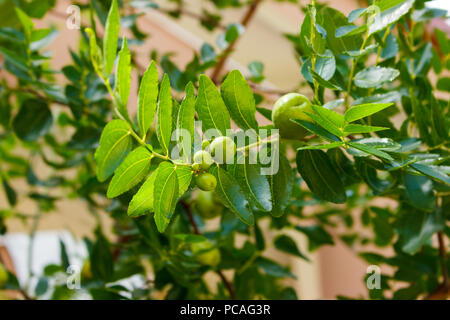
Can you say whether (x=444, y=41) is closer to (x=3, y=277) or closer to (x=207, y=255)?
(x=207, y=255)

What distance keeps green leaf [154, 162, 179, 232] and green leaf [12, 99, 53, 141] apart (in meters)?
0.43

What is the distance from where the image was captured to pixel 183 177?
0.32 meters

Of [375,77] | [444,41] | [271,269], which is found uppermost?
[444,41]

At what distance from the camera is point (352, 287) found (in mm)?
1917

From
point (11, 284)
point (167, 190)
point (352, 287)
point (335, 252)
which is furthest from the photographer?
point (335, 252)

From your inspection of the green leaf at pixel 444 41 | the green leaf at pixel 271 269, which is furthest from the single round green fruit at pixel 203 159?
the green leaf at pixel 444 41

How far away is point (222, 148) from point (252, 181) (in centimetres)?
4

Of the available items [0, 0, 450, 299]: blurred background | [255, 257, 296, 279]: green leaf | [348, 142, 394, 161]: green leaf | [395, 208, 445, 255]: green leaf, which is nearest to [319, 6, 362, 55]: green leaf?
[348, 142, 394, 161]: green leaf

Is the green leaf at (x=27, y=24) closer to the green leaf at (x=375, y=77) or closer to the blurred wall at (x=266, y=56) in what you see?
the green leaf at (x=375, y=77)

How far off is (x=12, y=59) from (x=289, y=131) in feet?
1.41

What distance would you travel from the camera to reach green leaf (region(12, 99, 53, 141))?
25.3 inches

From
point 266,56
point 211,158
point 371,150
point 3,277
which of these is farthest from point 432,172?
point 266,56

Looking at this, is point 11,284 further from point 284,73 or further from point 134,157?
point 284,73
